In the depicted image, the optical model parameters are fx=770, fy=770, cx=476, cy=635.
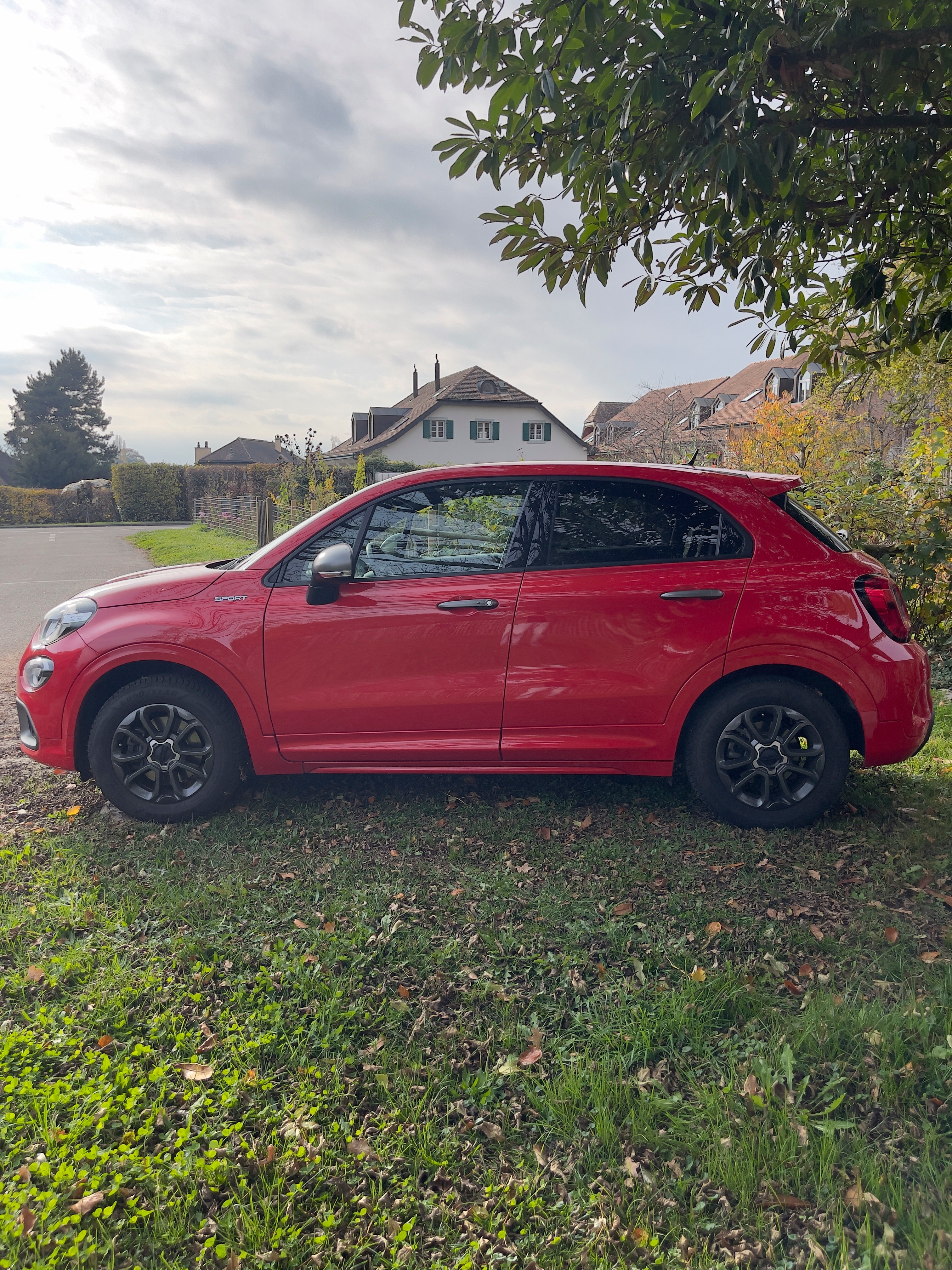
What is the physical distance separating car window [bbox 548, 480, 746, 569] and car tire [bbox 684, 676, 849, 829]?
74 centimetres

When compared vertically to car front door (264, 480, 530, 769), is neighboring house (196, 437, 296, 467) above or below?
above

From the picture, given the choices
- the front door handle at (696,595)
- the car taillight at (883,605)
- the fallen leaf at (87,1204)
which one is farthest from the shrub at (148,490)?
the fallen leaf at (87,1204)

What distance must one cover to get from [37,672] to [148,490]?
41.1m

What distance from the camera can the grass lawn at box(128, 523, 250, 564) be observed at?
54.1 ft

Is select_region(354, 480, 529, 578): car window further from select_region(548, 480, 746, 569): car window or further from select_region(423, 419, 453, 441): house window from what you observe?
select_region(423, 419, 453, 441): house window

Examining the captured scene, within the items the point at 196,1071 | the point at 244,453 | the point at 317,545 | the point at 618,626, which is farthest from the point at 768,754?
the point at 244,453

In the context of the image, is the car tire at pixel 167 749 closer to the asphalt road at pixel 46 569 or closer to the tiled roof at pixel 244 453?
the asphalt road at pixel 46 569

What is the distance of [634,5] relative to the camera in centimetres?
335

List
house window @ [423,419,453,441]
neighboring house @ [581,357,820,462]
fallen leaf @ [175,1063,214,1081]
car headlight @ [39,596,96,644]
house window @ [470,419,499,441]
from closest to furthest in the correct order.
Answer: fallen leaf @ [175,1063,214,1081] < car headlight @ [39,596,96,644] < neighboring house @ [581,357,820,462] < house window @ [423,419,453,441] < house window @ [470,419,499,441]

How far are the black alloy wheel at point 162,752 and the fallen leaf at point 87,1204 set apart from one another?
2223 mm

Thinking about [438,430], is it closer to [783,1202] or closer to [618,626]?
[618,626]

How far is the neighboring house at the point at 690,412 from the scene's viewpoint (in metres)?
33.7

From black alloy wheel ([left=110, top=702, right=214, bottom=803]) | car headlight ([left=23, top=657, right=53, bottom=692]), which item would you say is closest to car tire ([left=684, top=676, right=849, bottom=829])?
black alloy wheel ([left=110, top=702, right=214, bottom=803])

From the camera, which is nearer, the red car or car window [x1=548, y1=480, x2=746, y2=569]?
the red car
